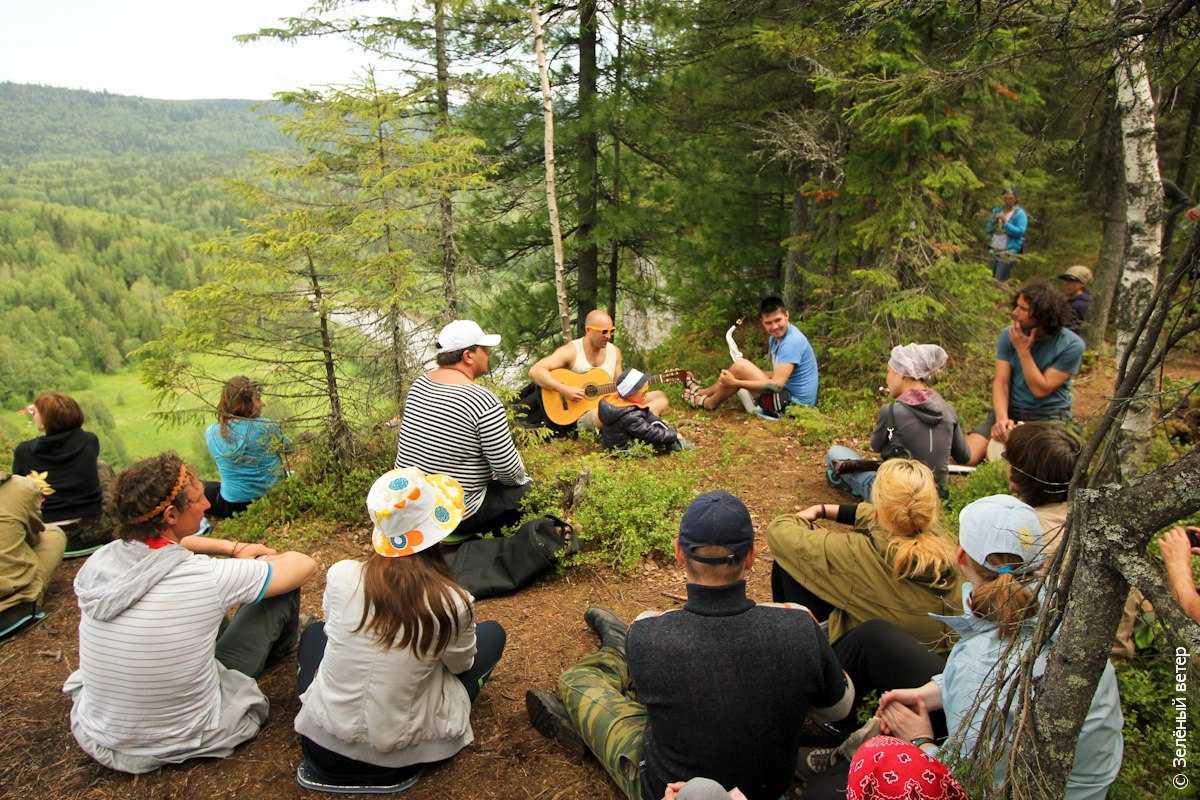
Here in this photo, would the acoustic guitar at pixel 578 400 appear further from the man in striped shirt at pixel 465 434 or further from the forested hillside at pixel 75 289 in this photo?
the forested hillside at pixel 75 289

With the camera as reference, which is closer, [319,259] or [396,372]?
[319,259]

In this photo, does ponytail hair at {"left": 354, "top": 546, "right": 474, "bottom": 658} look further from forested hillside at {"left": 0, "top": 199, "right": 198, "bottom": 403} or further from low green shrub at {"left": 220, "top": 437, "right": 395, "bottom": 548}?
forested hillside at {"left": 0, "top": 199, "right": 198, "bottom": 403}

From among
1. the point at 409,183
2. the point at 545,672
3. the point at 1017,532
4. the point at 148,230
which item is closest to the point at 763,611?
the point at 1017,532

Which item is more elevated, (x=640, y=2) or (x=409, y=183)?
(x=640, y=2)

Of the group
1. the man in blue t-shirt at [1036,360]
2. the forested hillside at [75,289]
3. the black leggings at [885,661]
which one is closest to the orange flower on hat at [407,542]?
the black leggings at [885,661]

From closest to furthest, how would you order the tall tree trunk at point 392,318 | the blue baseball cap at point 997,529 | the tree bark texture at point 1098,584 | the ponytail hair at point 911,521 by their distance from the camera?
the tree bark texture at point 1098,584 < the blue baseball cap at point 997,529 < the ponytail hair at point 911,521 < the tall tree trunk at point 392,318

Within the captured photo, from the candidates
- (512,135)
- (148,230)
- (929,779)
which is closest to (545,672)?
(929,779)

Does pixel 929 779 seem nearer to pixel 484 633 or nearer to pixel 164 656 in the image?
pixel 484 633

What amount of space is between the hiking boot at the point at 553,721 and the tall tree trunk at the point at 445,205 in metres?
4.57

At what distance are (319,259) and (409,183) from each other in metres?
1.03

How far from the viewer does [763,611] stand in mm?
2254

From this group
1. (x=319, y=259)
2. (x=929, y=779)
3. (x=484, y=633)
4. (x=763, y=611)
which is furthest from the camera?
(x=319, y=259)

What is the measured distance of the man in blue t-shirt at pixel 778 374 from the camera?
7.42 meters

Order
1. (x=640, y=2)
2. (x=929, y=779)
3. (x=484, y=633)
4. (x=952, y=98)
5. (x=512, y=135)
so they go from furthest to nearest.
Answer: (x=512, y=135) → (x=640, y=2) → (x=952, y=98) → (x=484, y=633) → (x=929, y=779)
